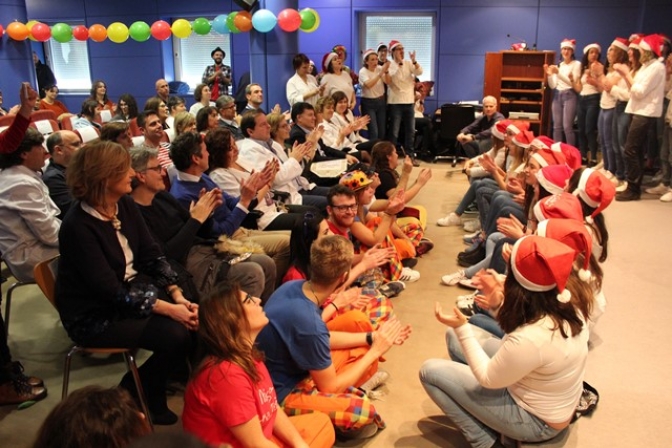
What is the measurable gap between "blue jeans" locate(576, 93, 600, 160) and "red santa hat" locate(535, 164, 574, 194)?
4547mm

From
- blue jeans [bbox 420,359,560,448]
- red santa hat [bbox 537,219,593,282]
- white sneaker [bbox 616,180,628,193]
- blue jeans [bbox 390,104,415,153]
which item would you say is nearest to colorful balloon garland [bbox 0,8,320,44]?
blue jeans [bbox 390,104,415,153]

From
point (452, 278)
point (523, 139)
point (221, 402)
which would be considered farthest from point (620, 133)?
point (221, 402)

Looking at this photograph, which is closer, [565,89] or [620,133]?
[620,133]

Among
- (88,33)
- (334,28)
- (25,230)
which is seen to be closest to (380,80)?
(334,28)

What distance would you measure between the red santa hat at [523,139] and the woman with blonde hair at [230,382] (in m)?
3.31

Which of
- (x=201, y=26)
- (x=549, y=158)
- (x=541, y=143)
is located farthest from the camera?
(x=201, y=26)

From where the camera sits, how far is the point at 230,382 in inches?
73.6

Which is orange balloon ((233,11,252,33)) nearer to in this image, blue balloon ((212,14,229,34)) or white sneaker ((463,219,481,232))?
blue balloon ((212,14,229,34))

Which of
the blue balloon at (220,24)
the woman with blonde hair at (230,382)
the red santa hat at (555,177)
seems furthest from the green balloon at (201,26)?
the woman with blonde hair at (230,382)

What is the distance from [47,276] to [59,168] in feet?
4.42

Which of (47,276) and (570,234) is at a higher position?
(570,234)

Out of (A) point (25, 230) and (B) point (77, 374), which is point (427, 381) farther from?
(A) point (25, 230)

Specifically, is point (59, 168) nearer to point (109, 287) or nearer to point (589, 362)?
point (109, 287)

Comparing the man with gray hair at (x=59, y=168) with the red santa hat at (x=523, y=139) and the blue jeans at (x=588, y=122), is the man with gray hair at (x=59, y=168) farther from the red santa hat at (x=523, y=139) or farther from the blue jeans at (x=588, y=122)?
the blue jeans at (x=588, y=122)
